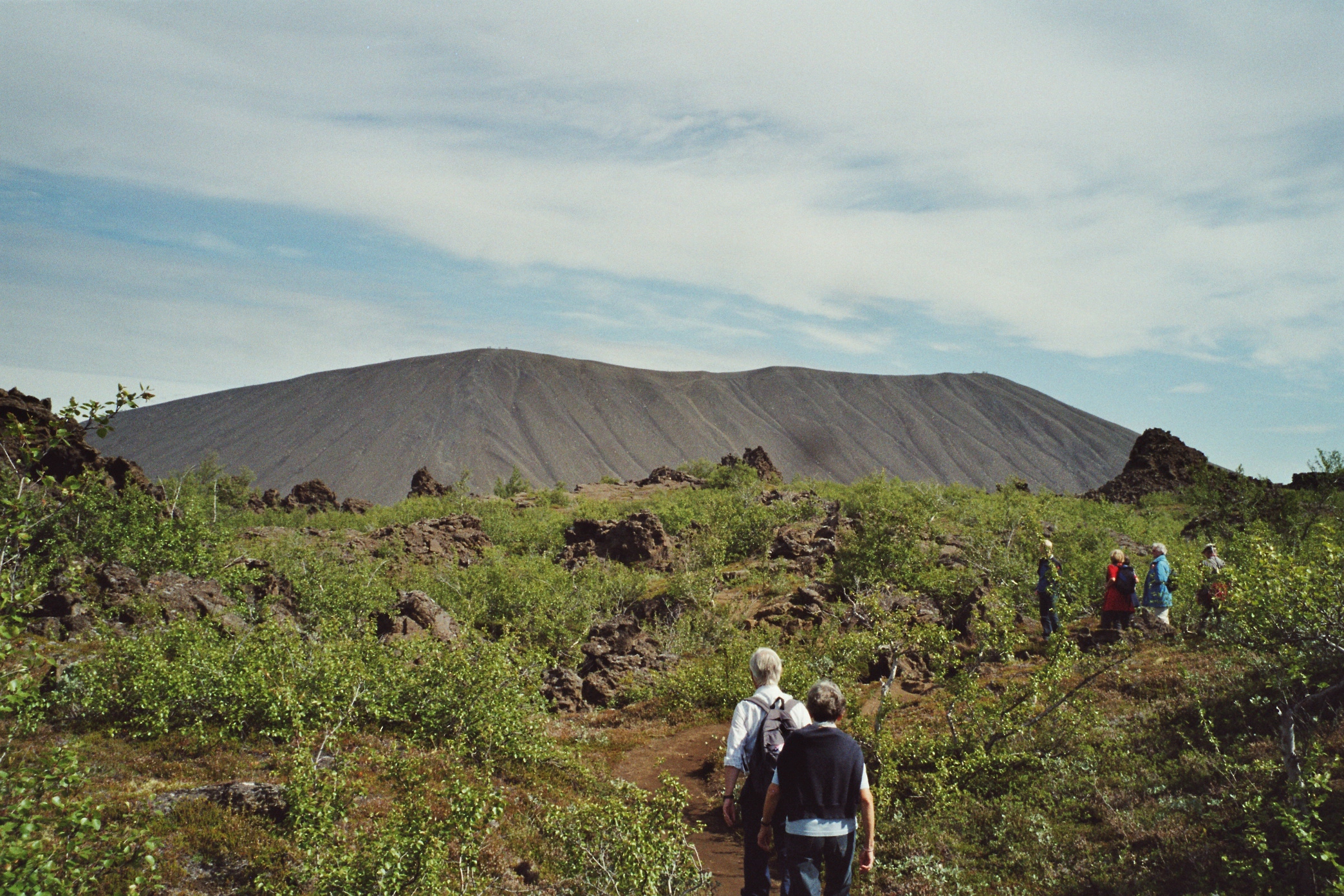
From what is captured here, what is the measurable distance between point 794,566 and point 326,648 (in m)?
17.0

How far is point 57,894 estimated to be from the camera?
404 centimetres

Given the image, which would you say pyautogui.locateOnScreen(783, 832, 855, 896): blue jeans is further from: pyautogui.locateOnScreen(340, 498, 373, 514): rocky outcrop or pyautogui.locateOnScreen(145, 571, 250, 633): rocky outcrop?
pyautogui.locateOnScreen(340, 498, 373, 514): rocky outcrop

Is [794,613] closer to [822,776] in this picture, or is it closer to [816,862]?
[816,862]

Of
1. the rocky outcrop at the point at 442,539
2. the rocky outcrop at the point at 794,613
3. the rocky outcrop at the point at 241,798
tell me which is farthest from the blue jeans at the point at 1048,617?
the rocky outcrop at the point at 442,539

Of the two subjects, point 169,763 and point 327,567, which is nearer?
point 169,763

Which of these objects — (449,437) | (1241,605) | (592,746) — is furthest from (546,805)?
(449,437)

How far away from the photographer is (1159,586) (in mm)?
13445

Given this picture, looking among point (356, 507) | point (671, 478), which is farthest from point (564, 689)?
point (671, 478)

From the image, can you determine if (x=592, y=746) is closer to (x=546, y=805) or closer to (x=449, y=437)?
(x=546, y=805)

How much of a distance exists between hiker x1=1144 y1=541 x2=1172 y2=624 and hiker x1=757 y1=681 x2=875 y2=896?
35.2 ft

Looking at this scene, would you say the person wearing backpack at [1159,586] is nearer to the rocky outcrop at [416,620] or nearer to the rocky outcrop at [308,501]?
the rocky outcrop at [416,620]

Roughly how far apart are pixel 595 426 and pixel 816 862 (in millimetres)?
90380

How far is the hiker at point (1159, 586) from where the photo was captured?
1337 cm

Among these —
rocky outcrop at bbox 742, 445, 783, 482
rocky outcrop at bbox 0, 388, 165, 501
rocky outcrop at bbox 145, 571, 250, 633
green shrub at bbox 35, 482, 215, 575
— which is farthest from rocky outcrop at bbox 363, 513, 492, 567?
rocky outcrop at bbox 742, 445, 783, 482
